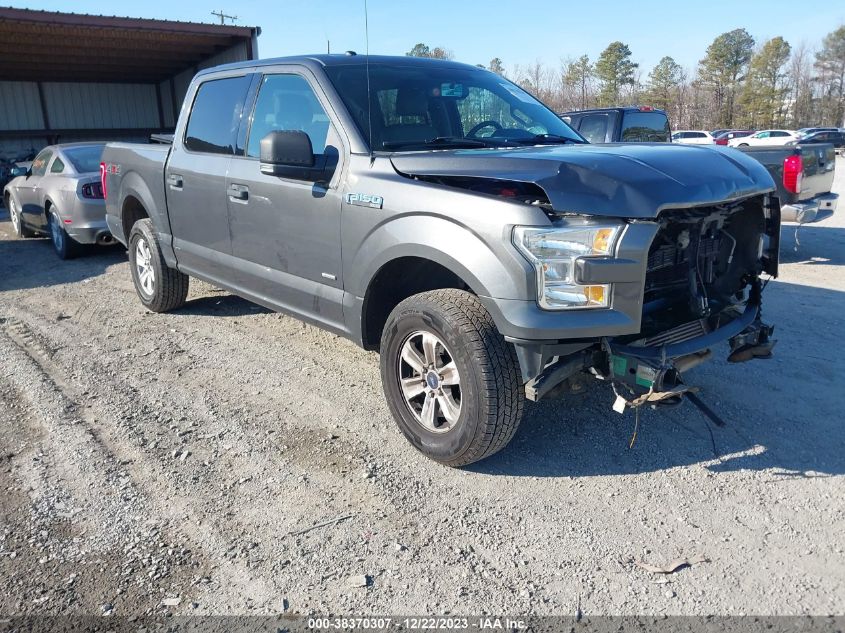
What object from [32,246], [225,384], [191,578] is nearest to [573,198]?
[191,578]

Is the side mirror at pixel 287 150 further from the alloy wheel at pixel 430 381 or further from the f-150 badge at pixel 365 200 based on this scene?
the alloy wheel at pixel 430 381

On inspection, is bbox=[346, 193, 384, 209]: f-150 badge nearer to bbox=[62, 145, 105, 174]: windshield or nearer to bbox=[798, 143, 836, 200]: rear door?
bbox=[798, 143, 836, 200]: rear door

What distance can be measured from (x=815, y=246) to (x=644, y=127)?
9.54 feet

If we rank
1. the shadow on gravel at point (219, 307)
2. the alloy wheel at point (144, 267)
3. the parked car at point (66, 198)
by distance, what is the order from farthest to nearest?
the parked car at point (66, 198) < the shadow on gravel at point (219, 307) < the alloy wheel at point (144, 267)

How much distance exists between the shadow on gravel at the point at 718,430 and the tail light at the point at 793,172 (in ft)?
13.1

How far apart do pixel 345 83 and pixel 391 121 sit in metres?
0.39

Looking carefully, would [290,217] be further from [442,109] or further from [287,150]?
[442,109]

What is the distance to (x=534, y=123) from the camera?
460 cm

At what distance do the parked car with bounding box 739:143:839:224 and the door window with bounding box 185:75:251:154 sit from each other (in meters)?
6.37

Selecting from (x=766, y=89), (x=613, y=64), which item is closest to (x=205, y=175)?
(x=613, y=64)

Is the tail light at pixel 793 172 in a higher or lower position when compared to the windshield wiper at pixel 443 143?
lower

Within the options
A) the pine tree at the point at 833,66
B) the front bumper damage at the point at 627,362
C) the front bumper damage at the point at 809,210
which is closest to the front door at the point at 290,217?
the front bumper damage at the point at 627,362

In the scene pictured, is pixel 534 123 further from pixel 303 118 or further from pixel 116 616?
pixel 116 616

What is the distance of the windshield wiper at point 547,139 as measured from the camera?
431 centimetres
